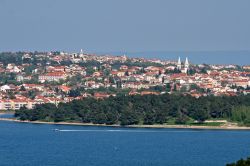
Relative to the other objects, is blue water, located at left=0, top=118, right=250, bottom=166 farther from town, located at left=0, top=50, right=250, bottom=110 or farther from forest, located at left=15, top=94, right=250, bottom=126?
town, located at left=0, top=50, right=250, bottom=110

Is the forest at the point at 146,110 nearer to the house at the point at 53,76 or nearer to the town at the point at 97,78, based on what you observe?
the town at the point at 97,78

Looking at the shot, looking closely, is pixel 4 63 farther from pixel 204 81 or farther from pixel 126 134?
pixel 126 134

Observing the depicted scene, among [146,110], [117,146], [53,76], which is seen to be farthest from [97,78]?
[117,146]

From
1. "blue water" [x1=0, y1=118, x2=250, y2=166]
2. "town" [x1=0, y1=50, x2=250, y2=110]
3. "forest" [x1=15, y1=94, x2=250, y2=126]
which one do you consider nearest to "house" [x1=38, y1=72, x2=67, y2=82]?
"town" [x1=0, y1=50, x2=250, y2=110]

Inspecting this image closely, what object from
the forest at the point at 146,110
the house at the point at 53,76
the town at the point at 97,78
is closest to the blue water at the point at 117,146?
the forest at the point at 146,110

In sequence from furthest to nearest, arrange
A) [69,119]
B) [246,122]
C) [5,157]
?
[69,119] → [246,122] → [5,157]

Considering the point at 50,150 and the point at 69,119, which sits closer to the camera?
the point at 50,150

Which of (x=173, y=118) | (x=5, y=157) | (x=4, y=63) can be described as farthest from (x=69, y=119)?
(x=4, y=63)
